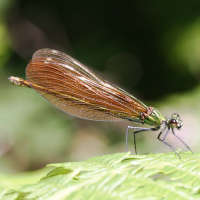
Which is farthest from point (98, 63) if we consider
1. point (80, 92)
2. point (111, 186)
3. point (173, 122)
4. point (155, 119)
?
point (111, 186)

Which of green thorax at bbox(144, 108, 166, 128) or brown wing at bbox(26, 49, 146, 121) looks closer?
brown wing at bbox(26, 49, 146, 121)

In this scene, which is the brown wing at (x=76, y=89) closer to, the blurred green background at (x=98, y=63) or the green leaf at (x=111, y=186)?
the green leaf at (x=111, y=186)

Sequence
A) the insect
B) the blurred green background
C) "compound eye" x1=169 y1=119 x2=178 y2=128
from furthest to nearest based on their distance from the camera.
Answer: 1. the blurred green background
2. "compound eye" x1=169 y1=119 x2=178 y2=128
3. the insect

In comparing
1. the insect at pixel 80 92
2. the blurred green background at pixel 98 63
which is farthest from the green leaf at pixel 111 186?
the blurred green background at pixel 98 63

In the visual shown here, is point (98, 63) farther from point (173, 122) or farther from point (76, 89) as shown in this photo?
point (173, 122)

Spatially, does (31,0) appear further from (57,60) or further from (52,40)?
(57,60)

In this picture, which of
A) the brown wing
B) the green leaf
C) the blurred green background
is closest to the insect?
the brown wing

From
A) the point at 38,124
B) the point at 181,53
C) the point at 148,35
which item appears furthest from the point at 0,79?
the point at 181,53

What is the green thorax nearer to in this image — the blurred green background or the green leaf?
the green leaf
